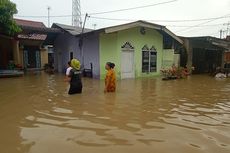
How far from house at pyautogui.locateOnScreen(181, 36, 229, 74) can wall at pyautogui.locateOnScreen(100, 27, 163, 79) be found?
9.88 feet

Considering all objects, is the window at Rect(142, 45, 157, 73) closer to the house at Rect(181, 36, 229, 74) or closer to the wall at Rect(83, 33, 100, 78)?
the house at Rect(181, 36, 229, 74)

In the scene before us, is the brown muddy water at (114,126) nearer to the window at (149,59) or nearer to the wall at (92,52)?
the wall at (92,52)

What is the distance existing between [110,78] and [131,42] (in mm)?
8104

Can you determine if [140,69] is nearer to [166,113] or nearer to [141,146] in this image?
[166,113]

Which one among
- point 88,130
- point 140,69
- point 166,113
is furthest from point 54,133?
point 140,69

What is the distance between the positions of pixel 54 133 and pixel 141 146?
176cm

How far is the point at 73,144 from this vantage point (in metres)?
4.19

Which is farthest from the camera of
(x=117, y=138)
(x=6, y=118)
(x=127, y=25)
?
(x=127, y=25)

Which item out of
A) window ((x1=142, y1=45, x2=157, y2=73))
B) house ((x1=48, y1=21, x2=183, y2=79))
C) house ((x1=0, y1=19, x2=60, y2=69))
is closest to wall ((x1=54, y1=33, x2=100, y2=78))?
house ((x1=48, y1=21, x2=183, y2=79))

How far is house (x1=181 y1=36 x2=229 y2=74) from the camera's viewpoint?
20.8m

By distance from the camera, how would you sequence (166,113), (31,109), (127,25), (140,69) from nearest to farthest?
(166,113), (31,109), (127,25), (140,69)

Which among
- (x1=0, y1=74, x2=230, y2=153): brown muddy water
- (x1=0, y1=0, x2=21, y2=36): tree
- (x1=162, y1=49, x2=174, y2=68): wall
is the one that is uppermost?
(x1=0, y1=0, x2=21, y2=36): tree

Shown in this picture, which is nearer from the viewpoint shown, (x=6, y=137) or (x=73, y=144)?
(x=73, y=144)

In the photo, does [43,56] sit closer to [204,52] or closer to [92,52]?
[92,52]
